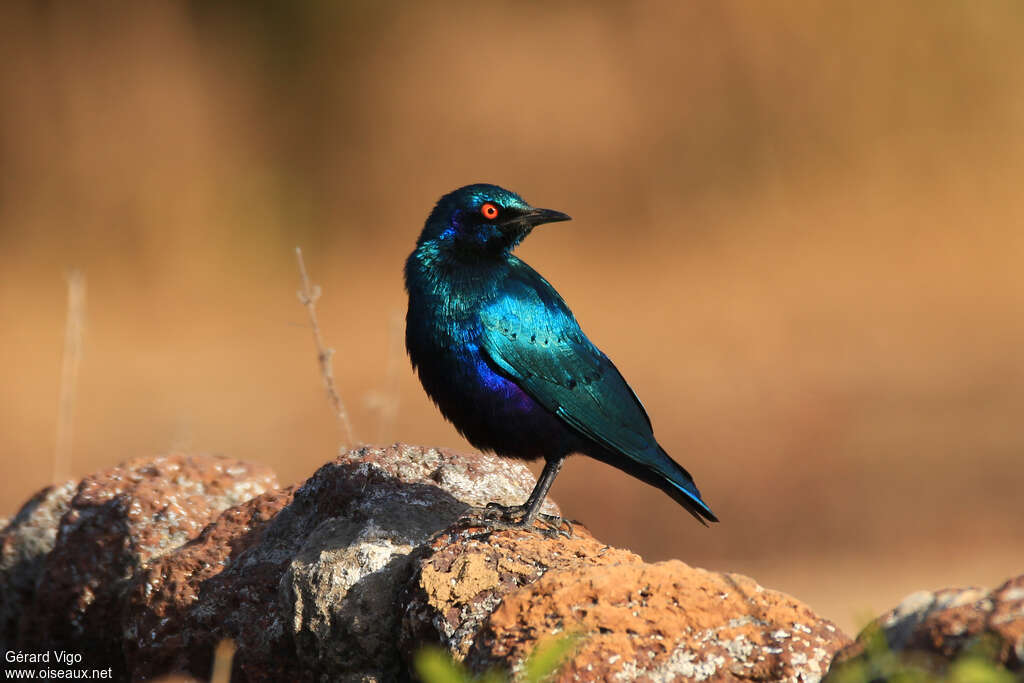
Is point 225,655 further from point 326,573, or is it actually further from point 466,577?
point 466,577

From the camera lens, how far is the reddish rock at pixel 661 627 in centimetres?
245

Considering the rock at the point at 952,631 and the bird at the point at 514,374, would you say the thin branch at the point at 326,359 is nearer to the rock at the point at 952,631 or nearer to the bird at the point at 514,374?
the bird at the point at 514,374

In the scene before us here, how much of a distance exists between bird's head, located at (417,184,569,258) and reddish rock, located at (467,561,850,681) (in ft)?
5.77

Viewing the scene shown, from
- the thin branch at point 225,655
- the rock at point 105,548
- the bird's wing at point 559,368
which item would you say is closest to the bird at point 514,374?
the bird's wing at point 559,368

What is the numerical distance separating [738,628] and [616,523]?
7297 mm

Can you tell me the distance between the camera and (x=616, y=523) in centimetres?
979

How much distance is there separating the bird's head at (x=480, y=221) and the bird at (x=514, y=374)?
11 mm

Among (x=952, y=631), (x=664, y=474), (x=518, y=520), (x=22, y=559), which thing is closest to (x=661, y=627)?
(x=952, y=631)

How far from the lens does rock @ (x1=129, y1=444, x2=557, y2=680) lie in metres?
3.25

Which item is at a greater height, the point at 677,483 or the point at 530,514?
the point at 677,483

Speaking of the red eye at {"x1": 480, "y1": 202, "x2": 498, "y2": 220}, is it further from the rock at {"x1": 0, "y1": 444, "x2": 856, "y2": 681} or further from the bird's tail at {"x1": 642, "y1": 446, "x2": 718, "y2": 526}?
the bird's tail at {"x1": 642, "y1": 446, "x2": 718, "y2": 526}

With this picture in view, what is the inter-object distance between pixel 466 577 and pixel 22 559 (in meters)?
2.30

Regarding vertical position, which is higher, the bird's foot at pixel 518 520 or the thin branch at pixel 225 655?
the bird's foot at pixel 518 520

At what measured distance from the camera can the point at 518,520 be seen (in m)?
3.72
